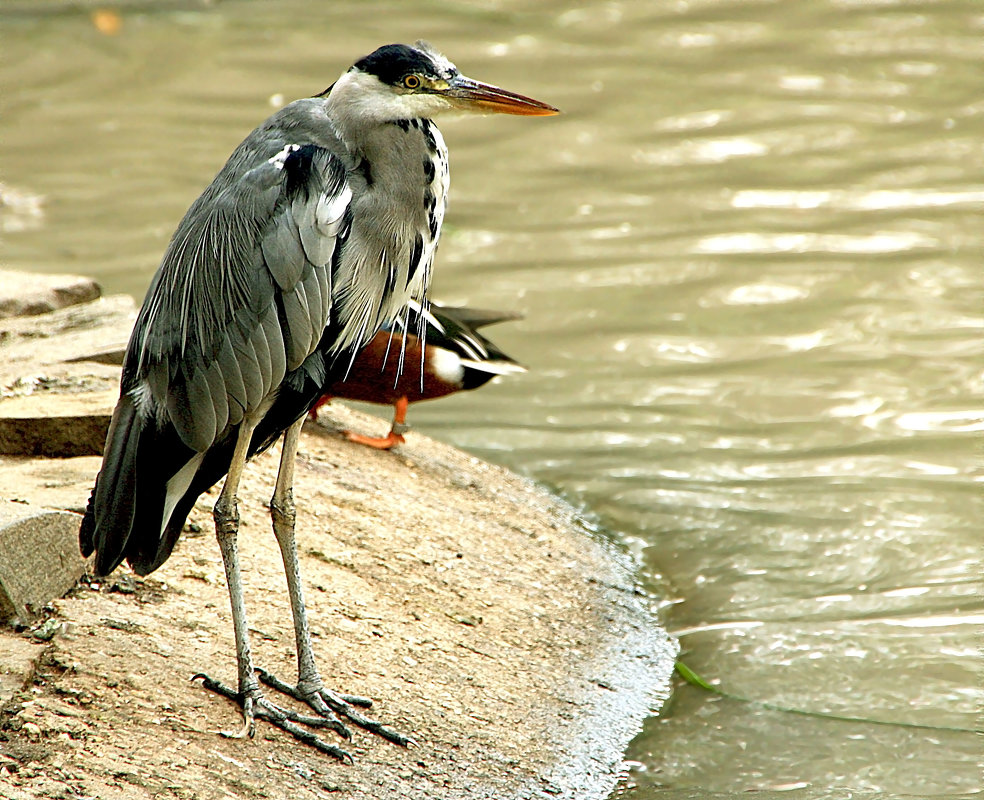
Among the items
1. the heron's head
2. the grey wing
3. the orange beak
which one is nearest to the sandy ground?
the grey wing

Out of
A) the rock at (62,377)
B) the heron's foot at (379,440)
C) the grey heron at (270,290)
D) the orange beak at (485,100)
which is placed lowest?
the heron's foot at (379,440)

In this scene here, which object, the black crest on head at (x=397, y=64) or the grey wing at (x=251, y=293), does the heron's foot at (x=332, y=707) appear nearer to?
the grey wing at (x=251, y=293)

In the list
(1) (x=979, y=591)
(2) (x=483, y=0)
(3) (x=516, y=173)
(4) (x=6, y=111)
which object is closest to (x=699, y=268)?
(3) (x=516, y=173)

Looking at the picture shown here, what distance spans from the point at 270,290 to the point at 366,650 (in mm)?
1174

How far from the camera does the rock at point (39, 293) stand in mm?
5621

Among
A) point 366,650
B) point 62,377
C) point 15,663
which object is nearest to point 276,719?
point 366,650

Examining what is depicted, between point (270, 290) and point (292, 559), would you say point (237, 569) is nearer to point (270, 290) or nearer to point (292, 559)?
point (292, 559)

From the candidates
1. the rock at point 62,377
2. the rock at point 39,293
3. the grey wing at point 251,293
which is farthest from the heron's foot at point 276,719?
the rock at point 39,293

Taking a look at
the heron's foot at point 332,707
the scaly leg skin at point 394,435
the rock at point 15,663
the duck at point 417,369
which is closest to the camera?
the rock at point 15,663

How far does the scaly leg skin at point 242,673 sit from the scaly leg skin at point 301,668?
0.07 metres

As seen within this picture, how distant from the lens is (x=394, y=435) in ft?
16.6

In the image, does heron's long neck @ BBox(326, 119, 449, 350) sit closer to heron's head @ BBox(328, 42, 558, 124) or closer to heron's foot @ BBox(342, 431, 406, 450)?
heron's head @ BBox(328, 42, 558, 124)

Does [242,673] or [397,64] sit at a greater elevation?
[397,64]

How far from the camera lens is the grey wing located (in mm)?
3090
